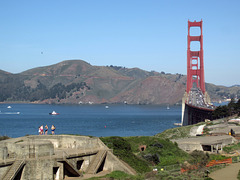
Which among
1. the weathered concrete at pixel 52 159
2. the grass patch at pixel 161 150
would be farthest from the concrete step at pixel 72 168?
the grass patch at pixel 161 150

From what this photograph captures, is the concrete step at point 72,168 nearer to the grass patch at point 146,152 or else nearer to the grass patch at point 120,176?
the grass patch at point 120,176

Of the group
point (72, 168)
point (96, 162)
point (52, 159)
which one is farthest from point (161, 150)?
point (52, 159)

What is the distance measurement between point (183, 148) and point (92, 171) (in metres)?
11.4

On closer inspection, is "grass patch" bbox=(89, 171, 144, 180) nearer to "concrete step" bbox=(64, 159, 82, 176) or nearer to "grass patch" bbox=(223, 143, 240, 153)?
"concrete step" bbox=(64, 159, 82, 176)

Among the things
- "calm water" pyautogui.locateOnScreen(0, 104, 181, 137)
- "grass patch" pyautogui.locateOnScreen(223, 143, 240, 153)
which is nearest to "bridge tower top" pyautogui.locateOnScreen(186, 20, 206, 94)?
"calm water" pyautogui.locateOnScreen(0, 104, 181, 137)

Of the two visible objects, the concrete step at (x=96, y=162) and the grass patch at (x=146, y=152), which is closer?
the concrete step at (x=96, y=162)

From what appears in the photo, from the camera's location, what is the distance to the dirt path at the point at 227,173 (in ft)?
66.3

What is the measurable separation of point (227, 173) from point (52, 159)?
9.07 m

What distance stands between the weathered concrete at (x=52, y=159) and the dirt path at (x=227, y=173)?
410cm

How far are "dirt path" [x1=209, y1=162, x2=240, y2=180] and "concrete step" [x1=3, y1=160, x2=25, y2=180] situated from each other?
9.06 meters

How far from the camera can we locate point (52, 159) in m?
17.2

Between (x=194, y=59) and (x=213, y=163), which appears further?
(x=194, y=59)

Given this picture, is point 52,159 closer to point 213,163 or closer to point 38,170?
point 38,170

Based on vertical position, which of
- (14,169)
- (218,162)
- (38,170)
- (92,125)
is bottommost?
(92,125)
